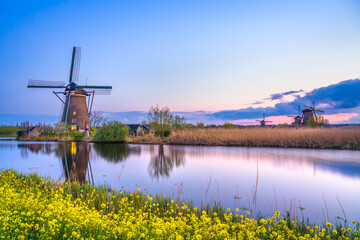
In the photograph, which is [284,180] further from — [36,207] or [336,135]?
[336,135]

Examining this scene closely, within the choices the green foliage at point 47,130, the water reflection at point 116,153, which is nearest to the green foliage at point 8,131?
the green foliage at point 47,130

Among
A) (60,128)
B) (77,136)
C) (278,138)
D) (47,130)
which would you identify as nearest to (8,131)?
(47,130)

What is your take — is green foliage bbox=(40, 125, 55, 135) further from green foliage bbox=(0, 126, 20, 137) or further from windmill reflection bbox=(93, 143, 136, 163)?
windmill reflection bbox=(93, 143, 136, 163)

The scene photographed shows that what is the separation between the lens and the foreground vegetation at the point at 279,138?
1994 centimetres

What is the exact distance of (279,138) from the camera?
22.1 metres

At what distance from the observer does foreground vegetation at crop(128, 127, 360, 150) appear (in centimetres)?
1994

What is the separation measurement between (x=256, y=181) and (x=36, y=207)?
796 centimetres

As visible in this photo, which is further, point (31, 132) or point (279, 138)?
point (31, 132)

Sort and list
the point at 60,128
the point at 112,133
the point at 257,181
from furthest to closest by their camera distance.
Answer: the point at 60,128
the point at 112,133
the point at 257,181

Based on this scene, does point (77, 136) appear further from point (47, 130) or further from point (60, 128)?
point (47, 130)

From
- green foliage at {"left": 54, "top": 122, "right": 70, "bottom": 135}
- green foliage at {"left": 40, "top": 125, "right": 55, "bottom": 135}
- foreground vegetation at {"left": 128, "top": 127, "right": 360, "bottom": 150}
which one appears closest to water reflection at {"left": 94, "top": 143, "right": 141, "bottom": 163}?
foreground vegetation at {"left": 128, "top": 127, "right": 360, "bottom": 150}

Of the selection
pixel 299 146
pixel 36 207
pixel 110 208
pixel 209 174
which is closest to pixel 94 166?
pixel 209 174

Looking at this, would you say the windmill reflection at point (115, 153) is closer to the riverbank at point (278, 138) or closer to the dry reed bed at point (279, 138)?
the riverbank at point (278, 138)

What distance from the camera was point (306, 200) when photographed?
727cm
